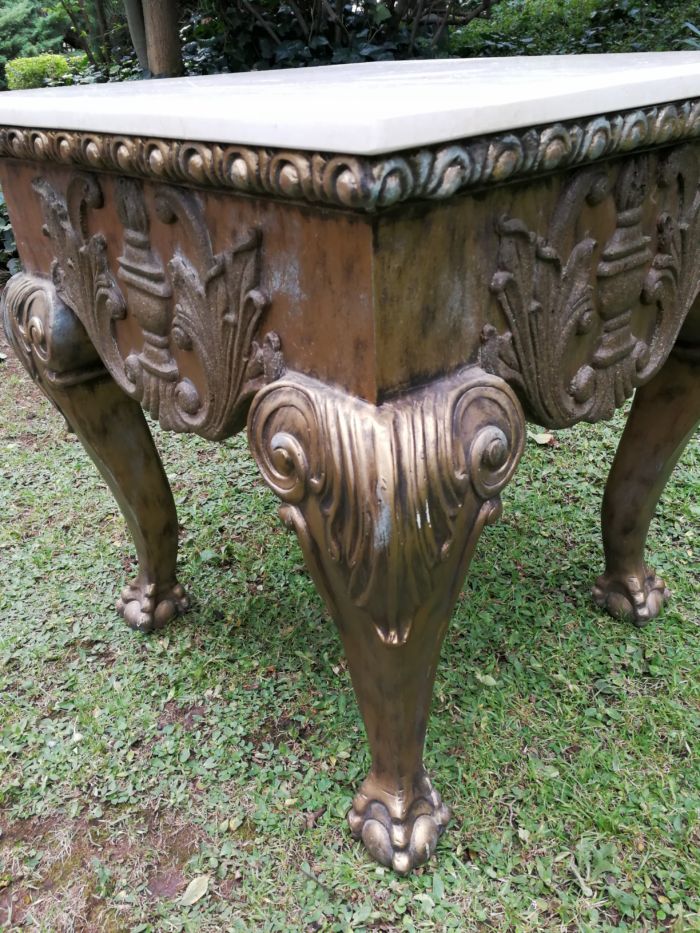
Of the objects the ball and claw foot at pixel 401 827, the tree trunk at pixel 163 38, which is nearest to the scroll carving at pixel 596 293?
the ball and claw foot at pixel 401 827

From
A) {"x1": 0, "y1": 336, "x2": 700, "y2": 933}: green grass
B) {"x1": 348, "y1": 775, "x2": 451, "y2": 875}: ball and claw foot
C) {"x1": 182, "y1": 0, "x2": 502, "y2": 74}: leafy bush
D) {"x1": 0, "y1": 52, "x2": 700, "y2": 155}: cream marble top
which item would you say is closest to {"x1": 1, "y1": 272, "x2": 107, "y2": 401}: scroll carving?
{"x1": 0, "y1": 52, "x2": 700, "y2": 155}: cream marble top

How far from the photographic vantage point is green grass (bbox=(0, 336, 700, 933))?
1044mm

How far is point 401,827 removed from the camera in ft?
3.42

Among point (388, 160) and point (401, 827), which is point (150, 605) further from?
point (388, 160)

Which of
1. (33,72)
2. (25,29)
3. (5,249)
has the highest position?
(25,29)

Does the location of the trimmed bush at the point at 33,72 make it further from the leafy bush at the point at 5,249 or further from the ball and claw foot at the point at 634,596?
the ball and claw foot at the point at 634,596

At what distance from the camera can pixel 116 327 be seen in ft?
3.32

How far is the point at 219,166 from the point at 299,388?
21 centimetres

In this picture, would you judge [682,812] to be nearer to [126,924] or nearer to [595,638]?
[595,638]

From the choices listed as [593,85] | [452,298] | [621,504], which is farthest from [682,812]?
[593,85]

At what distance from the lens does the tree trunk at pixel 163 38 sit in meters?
3.04

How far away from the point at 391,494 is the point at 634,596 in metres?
0.95

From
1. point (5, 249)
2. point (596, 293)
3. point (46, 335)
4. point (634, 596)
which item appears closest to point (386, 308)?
point (596, 293)

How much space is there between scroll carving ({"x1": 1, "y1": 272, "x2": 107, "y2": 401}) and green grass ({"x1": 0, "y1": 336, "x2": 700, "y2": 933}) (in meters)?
0.60
